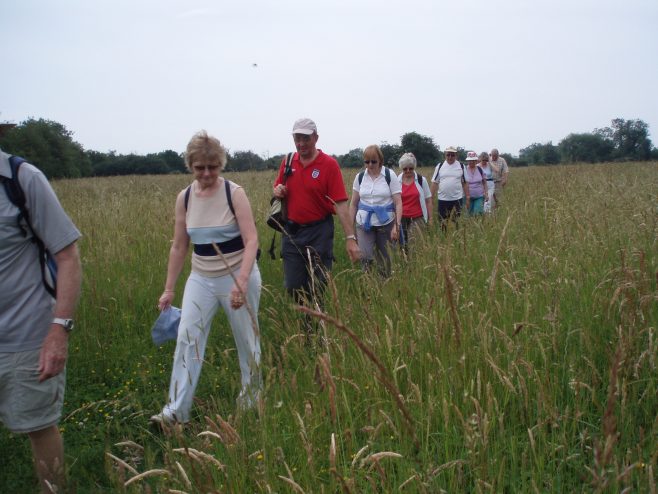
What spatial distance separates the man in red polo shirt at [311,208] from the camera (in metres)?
4.75

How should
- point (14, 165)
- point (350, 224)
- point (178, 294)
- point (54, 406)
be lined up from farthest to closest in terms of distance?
point (178, 294) → point (350, 224) → point (54, 406) → point (14, 165)

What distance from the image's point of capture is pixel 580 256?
3.84 metres

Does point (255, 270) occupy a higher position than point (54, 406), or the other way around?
point (255, 270)

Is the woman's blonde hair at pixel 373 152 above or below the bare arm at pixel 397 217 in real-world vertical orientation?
above

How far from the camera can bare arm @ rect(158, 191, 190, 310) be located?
3.87m

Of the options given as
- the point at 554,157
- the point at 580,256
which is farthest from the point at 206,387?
the point at 554,157

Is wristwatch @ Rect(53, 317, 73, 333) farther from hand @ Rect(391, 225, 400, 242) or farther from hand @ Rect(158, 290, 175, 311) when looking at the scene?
hand @ Rect(391, 225, 400, 242)

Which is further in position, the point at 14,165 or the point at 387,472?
the point at 14,165

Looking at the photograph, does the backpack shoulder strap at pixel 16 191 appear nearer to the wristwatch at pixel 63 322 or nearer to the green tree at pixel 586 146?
the wristwatch at pixel 63 322

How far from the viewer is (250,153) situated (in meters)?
23.4

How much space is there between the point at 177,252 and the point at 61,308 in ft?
4.50

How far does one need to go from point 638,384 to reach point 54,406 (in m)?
2.75

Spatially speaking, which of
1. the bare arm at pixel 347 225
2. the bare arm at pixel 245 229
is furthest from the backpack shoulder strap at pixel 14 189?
the bare arm at pixel 347 225

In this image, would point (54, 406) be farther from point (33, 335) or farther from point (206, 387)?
point (206, 387)
